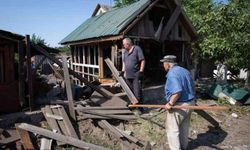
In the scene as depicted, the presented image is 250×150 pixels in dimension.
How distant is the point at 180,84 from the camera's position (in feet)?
16.2

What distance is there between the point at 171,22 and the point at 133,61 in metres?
5.42

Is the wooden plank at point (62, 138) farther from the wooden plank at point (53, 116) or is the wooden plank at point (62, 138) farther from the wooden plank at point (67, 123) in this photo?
the wooden plank at point (53, 116)

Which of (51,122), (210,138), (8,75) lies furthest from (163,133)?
(8,75)

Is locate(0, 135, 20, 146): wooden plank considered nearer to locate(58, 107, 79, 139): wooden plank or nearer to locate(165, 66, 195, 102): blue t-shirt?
locate(58, 107, 79, 139): wooden plank

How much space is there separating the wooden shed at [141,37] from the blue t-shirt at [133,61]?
2.73 m

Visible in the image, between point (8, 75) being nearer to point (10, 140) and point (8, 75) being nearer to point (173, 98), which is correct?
point (10, 140)

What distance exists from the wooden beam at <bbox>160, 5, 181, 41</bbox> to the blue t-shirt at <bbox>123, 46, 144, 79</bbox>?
14.9 feet

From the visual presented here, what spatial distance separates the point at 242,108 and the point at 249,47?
2.37m

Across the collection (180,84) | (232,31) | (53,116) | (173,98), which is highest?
(232,31)

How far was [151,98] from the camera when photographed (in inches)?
393

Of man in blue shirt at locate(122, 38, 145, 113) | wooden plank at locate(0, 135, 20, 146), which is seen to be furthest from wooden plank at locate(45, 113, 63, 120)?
man in blue shirt at locate(122, 38, 145, 113)

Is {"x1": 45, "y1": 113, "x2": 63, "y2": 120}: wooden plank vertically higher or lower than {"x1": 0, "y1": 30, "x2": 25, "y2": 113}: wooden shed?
lower

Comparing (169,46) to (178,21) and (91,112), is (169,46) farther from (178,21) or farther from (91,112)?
(91,112)

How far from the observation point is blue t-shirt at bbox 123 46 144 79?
6996 mm
